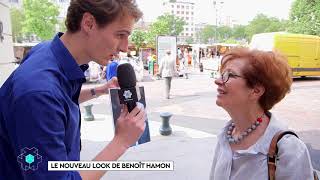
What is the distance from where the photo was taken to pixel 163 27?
180ft

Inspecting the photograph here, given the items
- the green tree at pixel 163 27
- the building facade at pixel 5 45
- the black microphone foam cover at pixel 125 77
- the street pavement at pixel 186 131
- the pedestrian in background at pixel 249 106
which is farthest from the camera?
the green tree at pixel 163 27

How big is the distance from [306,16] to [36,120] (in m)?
31.7

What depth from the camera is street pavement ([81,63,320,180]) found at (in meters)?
5.04

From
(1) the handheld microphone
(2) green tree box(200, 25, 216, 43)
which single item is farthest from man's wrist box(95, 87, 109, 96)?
(2) green tree box(200, 25, 216, 43)

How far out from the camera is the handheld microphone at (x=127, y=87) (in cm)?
153

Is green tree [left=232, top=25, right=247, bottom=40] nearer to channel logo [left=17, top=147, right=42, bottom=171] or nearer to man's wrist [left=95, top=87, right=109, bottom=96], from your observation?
man's wrist [left=95, top=87, right=109, bottom=96]

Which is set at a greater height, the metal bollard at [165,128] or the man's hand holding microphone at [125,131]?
the man's hand holding microphone at [125,131]

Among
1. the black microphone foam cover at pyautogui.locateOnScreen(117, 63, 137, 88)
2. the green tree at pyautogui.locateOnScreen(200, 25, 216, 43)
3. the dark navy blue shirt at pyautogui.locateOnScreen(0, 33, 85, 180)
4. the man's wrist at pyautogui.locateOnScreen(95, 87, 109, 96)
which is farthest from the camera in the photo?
the green tree at pyautogui.locateOnScreen(200, 25, 216, 43)

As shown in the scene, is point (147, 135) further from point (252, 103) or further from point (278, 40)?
point (278, 40)

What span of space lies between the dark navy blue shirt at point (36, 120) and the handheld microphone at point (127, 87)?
28 cm

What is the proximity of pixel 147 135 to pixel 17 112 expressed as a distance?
14.0 ft

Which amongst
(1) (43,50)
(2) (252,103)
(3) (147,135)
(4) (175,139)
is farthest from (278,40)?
(1) (43,50)

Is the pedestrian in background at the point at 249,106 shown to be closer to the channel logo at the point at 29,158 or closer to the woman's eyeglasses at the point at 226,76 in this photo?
the woman's eyeglasses at the point at 226,76

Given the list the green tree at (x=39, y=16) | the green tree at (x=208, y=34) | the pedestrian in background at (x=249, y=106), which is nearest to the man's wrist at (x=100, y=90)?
the pedestrian in background at (x=249, y=106)
